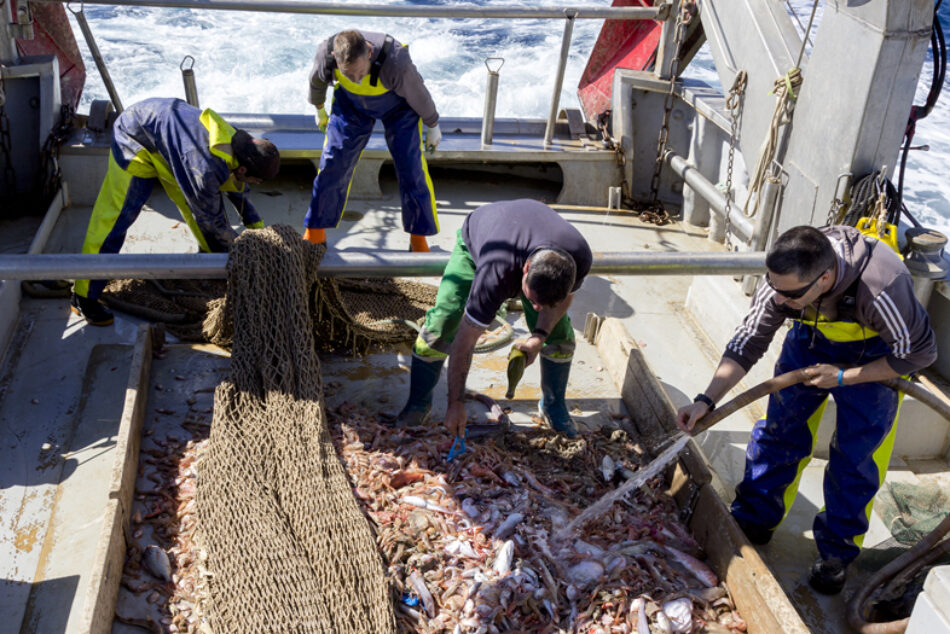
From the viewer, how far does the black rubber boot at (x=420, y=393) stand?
4.04 m

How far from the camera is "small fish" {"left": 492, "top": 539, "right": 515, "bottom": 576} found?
3.17 meters

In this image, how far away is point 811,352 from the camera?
3598 mm

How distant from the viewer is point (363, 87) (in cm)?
521

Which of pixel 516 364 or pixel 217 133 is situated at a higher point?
pixel 217 133

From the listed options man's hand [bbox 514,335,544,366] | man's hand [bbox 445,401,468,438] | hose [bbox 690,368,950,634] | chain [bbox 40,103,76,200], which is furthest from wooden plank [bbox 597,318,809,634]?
chain [bbox 40,103,76,200]

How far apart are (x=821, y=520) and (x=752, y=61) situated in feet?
10.2

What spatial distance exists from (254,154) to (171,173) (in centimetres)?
67

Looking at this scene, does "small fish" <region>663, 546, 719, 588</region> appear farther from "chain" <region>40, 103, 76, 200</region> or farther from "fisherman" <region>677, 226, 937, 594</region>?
"chain" <region>40, 103, 76, 200</region>

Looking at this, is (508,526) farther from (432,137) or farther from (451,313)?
(432,137)

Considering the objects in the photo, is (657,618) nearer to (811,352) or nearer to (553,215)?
(811,352)

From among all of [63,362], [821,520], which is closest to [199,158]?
[63,362]

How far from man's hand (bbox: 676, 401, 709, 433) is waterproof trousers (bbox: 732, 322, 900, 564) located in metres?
0.39

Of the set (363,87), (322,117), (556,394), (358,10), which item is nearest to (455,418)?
(556,394)

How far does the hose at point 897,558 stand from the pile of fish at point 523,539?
0.62 m
